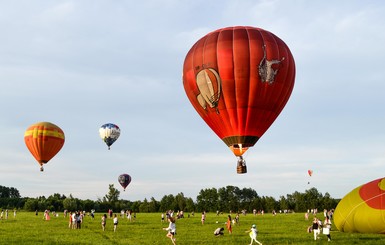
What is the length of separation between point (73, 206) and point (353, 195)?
10170 centimetres

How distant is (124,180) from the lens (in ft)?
248

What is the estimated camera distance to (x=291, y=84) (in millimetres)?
31375

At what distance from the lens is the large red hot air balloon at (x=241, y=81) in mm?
29344

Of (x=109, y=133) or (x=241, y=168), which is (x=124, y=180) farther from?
(x=241, y=168)

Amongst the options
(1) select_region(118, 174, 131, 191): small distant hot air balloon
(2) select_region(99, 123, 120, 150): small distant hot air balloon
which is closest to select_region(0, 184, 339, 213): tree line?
(1) select_region(118, 174, 131, 191): small distant hot air balloon

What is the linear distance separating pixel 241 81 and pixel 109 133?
37.0 meters

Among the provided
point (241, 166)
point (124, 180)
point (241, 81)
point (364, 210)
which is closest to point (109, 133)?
point (124, 180)

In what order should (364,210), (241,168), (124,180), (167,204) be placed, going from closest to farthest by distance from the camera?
(364,210)
(241,168)
(124,180)
(167,204)

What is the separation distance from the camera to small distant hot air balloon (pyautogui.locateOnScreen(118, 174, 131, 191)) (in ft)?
248

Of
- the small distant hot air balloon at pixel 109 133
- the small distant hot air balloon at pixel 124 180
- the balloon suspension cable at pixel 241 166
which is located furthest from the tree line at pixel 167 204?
the balloon suspension cable at pixel 241 166

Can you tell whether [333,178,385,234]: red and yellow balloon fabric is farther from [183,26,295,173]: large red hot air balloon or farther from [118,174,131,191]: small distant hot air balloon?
[118,174,131,191]: small distant hot air balloon

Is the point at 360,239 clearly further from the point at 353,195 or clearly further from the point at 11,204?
the point at 11,204

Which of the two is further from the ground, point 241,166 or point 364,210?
point 241,166

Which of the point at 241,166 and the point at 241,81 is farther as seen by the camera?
the point at 241,166
